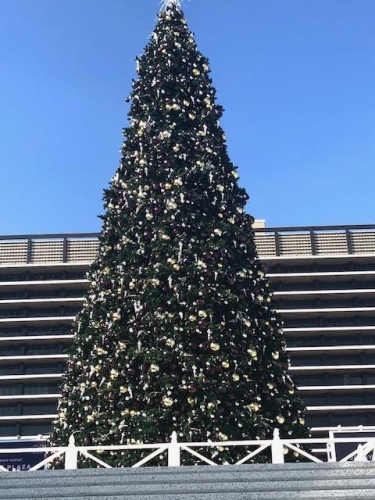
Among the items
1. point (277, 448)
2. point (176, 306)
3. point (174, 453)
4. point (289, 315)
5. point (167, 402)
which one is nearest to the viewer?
point (174, 453)

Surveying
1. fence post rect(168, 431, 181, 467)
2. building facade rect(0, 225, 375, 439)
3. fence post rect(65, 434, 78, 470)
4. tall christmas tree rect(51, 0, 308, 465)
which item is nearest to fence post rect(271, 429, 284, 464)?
fence post rect(168, 431, 181, 467)

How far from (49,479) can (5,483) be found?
835 millimetres

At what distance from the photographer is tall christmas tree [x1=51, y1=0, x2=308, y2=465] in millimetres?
15594

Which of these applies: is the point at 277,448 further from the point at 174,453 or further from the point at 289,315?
the point at 289,315

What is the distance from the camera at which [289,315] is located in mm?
73750

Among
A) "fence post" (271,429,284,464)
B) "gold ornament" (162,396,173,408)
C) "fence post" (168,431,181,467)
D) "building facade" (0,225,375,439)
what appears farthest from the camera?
"building facade" (0,225,375,439)

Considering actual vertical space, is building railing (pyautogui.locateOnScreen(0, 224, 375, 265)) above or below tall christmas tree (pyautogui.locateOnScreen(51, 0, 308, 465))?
above

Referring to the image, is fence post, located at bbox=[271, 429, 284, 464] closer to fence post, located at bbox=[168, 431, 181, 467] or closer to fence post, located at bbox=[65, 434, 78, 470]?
fence post, located at bbox=[168, 431, 181, 467]

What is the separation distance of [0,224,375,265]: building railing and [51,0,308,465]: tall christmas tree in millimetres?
55408

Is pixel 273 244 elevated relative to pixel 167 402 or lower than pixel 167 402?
elevated

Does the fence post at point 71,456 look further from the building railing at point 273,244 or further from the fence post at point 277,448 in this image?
the building railing at point 273,244

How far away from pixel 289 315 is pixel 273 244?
8.07 meters

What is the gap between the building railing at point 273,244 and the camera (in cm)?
7469

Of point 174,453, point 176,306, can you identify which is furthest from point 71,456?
point 176,306
